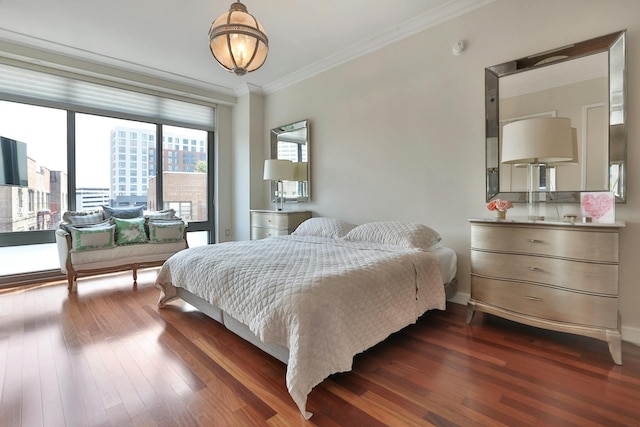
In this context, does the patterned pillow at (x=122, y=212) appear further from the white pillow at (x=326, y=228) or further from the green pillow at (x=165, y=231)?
the white pillow at (x=326, y=228)

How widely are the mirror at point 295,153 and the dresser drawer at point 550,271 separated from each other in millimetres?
2487

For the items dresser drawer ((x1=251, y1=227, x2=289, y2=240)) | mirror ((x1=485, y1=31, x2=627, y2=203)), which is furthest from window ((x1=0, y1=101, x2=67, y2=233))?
mirror ((x1=485, y1=31, x2=627, y2=203))

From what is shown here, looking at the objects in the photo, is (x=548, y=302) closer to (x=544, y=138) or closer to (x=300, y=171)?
(x=544, y=138)

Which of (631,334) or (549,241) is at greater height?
(549,241)

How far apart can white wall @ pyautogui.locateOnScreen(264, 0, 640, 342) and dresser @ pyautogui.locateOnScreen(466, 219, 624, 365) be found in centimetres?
49

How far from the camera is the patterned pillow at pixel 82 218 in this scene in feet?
11.9

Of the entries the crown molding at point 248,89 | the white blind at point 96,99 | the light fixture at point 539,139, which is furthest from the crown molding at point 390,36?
the white blind at point 96,99

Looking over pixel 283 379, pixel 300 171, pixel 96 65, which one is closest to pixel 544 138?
pixel 283 379

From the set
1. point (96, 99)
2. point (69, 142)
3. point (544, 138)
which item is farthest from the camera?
point (96, 99)

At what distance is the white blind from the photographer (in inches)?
142

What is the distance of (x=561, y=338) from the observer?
219cm

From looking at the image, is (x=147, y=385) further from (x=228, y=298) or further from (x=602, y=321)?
(x=602, y=321)

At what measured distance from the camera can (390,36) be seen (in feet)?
10.7

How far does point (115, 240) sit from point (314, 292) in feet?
10.5
